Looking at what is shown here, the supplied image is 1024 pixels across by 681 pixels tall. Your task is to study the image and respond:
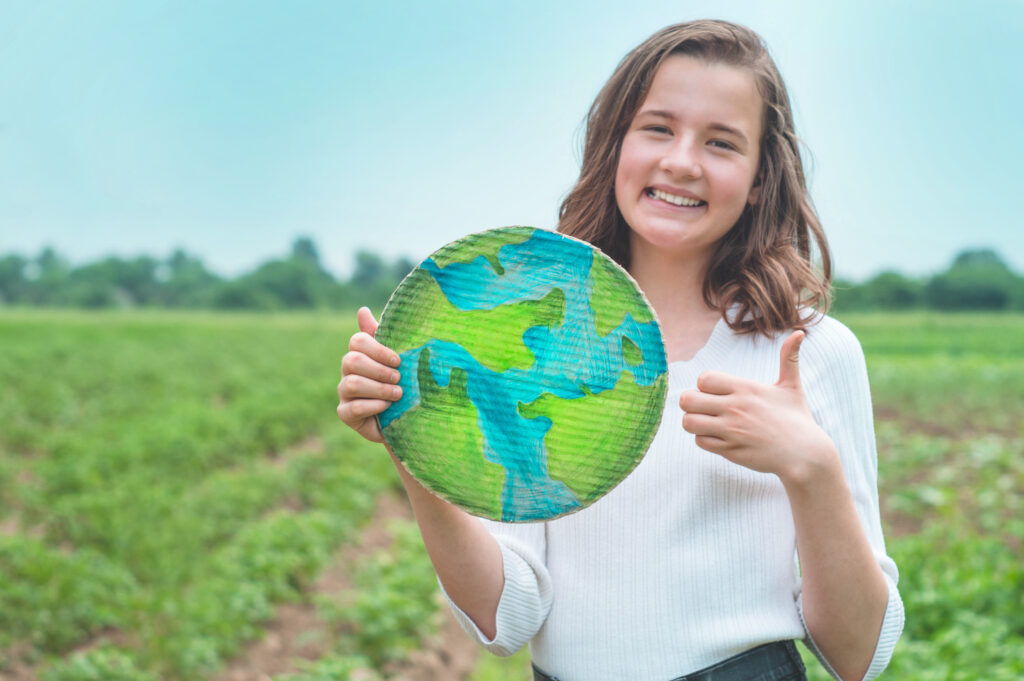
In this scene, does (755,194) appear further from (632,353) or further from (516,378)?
(516,378)

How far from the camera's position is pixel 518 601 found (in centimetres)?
142

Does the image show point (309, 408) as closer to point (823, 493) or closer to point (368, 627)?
point (368, 627)

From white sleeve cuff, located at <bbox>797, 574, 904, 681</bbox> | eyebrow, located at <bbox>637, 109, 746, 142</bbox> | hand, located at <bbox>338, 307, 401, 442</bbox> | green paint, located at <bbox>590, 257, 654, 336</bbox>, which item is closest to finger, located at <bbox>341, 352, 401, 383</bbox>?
hand, located at <bbox>338, 307, 401, 442</bbox>

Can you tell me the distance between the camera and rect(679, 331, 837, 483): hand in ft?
3.91

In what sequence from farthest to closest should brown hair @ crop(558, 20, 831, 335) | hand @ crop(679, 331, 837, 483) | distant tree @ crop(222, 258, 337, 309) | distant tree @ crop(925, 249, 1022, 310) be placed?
distant tree @ crop(222, 258, 337, 309) < distant tree @ crop(925, 249, 1022, 310) < brown hair @ crop(558, 20, 831, 335) < hand @ crop(679, 331, 837, 483)

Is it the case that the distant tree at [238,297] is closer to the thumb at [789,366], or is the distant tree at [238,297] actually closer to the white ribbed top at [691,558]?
the white ribbed top at [691,558]

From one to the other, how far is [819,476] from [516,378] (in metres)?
0.46

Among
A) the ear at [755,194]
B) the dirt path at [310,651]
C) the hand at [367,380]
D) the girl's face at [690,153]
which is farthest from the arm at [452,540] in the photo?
the dirt path at [310,651]

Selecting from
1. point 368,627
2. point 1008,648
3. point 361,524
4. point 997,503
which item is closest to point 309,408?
point 361,524

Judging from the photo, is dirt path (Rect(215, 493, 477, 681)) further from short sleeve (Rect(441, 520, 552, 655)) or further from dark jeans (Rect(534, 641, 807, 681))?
dark jeans (Rect(534, 641, 807, 681))

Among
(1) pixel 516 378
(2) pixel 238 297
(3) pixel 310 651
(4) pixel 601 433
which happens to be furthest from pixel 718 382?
(2) pixel 238 297

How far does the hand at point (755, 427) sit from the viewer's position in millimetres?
1191

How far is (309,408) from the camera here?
9.20 meters

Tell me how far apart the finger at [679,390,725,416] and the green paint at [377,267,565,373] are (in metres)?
0.22
